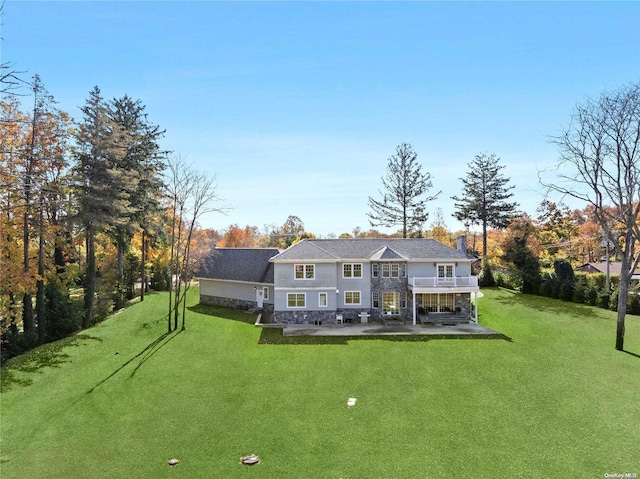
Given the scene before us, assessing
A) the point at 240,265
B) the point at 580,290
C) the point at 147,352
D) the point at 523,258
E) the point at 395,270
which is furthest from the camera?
the point at 523,258

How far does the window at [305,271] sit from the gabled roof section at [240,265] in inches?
134

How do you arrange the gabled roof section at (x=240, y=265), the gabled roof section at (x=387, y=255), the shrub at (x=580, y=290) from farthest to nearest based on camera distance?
the shrub at (x=580, y=290)
the gabled roof section at (x=240, y=265)
the gabled roof section at (x=387, y=255)

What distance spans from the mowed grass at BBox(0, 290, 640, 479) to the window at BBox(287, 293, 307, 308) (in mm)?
4323

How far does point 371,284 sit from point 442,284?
4771 millimetres

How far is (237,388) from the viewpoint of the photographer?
16609mm

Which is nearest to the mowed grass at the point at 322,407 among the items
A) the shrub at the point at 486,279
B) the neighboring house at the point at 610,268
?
the neighboring house at the point at 610,268

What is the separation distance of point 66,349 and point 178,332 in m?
5.89

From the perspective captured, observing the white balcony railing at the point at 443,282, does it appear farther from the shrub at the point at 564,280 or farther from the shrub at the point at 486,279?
the shrub at the point at 486,279

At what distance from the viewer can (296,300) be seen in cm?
2702

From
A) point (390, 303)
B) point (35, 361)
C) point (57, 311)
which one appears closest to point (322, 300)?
point (390, 303)

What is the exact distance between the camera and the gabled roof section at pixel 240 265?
31.1m

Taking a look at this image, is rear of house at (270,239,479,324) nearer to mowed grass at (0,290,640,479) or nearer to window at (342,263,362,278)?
window at (342,263,362,278)

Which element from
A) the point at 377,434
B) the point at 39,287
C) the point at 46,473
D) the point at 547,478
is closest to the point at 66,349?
the point at 39,287

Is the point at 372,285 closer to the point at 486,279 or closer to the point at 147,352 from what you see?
the point at 147,352
